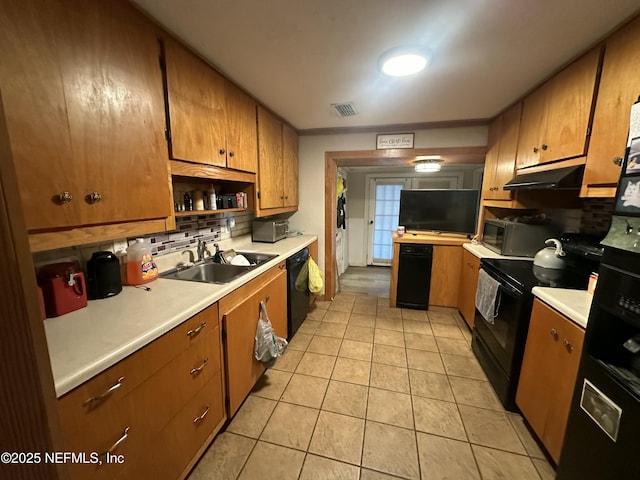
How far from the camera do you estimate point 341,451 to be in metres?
1.45

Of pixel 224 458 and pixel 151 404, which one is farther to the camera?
pixel 224 458

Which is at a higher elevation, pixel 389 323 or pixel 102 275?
pixel 102 275

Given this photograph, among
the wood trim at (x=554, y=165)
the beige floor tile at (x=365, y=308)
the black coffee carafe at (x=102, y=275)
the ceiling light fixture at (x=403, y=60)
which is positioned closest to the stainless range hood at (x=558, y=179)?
the wood trim at (x=554, y=165)

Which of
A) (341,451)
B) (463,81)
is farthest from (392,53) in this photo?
(341,451)

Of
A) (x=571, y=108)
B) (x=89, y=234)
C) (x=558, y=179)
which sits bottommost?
(x=89, y=234)

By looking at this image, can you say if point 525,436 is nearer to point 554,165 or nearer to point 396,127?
point 554,165

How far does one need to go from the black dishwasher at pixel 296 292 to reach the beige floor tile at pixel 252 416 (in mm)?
719

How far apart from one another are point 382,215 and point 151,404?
4.82 m

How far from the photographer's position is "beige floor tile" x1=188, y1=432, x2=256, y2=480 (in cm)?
132

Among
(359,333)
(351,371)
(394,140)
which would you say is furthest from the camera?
(394,140)

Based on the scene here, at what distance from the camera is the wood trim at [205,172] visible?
141cm

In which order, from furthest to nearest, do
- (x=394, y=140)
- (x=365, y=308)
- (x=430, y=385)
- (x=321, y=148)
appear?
(x=365, y=308) < (x=321, y=148) < (x=394, y=140) < (x=430, y=385)

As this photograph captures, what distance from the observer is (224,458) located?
1.40 meters

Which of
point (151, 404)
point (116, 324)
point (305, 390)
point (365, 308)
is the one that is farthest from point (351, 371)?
point (116, 324)
